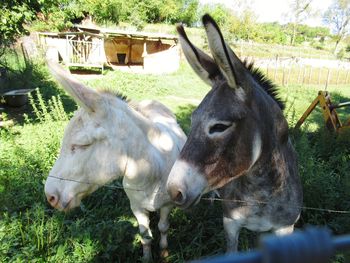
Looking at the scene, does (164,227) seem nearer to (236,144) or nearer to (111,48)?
(236,144)

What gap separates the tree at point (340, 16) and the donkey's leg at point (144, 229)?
50.2 meters

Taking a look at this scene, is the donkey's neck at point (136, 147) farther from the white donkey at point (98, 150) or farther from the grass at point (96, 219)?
the grass at point (96, 219)

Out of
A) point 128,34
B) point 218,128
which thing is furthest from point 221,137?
point 128,34

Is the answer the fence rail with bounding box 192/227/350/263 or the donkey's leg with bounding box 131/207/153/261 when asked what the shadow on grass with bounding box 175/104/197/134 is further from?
the fence rail with bounding box 192/227/350/263

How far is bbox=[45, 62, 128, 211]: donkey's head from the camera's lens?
206 centimetres

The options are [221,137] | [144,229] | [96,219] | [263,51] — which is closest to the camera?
[221,137]

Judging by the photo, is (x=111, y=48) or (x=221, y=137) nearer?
(x=221, y=137)

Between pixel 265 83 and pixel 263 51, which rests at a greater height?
pixel 265 83

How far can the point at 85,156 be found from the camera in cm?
209

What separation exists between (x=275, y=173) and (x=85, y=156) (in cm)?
135

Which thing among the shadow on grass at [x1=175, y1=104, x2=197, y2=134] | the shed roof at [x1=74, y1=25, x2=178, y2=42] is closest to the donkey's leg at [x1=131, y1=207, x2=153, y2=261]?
the shadow on grass at [x1=175, y1=104, x2=197, y2=134]

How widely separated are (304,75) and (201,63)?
2101 cm

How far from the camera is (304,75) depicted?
20688mm

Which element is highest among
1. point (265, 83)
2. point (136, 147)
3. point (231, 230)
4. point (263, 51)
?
point (265, 83)
